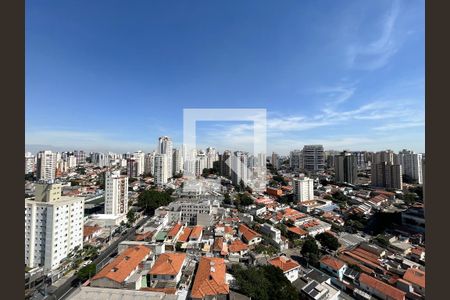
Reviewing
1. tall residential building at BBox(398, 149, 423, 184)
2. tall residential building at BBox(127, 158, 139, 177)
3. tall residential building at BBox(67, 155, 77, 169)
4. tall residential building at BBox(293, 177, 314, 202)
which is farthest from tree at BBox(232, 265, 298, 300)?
tall residential building at BBox(67, 155, 77, 169)

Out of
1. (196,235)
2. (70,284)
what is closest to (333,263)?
(196,235)

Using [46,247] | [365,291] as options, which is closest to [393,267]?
[365,291]

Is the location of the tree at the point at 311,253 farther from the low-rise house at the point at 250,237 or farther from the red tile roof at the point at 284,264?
the low-rise house at the point at 250,237

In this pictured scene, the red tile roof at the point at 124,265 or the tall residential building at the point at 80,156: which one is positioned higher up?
the tall residential building at the point at 80,156

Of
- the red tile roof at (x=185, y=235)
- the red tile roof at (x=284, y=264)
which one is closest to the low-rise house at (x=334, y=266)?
the red tile roof at (x=284, y=264)

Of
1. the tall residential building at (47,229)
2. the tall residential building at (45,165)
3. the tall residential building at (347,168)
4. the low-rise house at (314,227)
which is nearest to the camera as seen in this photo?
the tall residential building at (47,229)

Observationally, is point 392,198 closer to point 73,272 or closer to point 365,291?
point 365,291
